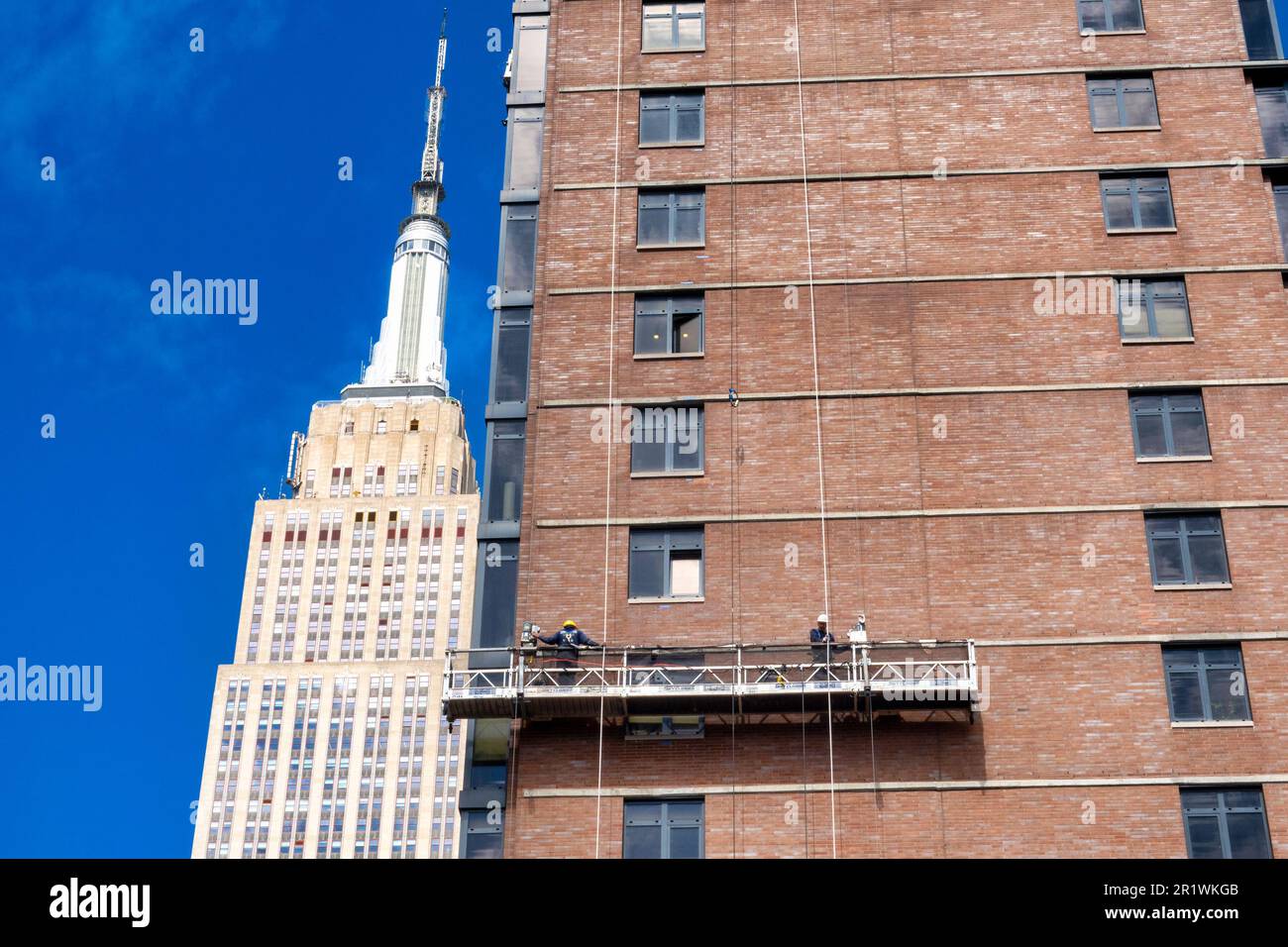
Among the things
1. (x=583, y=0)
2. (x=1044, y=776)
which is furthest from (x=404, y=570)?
(x=1044, y=776)

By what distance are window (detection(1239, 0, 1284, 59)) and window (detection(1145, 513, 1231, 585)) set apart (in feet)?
45.8

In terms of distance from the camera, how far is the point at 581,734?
3822 centimetres

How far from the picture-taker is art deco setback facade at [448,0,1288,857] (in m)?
37.2

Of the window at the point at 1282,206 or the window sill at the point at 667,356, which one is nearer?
the window sill at the point at 667,356

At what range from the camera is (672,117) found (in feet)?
151

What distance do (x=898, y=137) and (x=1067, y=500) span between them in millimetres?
10993

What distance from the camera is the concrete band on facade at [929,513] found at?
39375 millimetres

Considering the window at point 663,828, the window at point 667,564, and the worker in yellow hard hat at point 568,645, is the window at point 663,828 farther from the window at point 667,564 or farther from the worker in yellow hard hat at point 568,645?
the window at point 667,564

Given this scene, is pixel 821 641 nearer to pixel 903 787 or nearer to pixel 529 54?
pixel 903 787

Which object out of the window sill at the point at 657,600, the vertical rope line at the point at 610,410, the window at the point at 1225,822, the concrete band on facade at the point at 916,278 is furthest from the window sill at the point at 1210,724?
the vertical rope line at the point at 610,410

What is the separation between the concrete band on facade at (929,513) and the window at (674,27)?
14.2 m

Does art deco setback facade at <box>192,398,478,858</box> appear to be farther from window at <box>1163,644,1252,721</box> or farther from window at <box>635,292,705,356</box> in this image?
window at <box>1163,644,1252,721</box>
